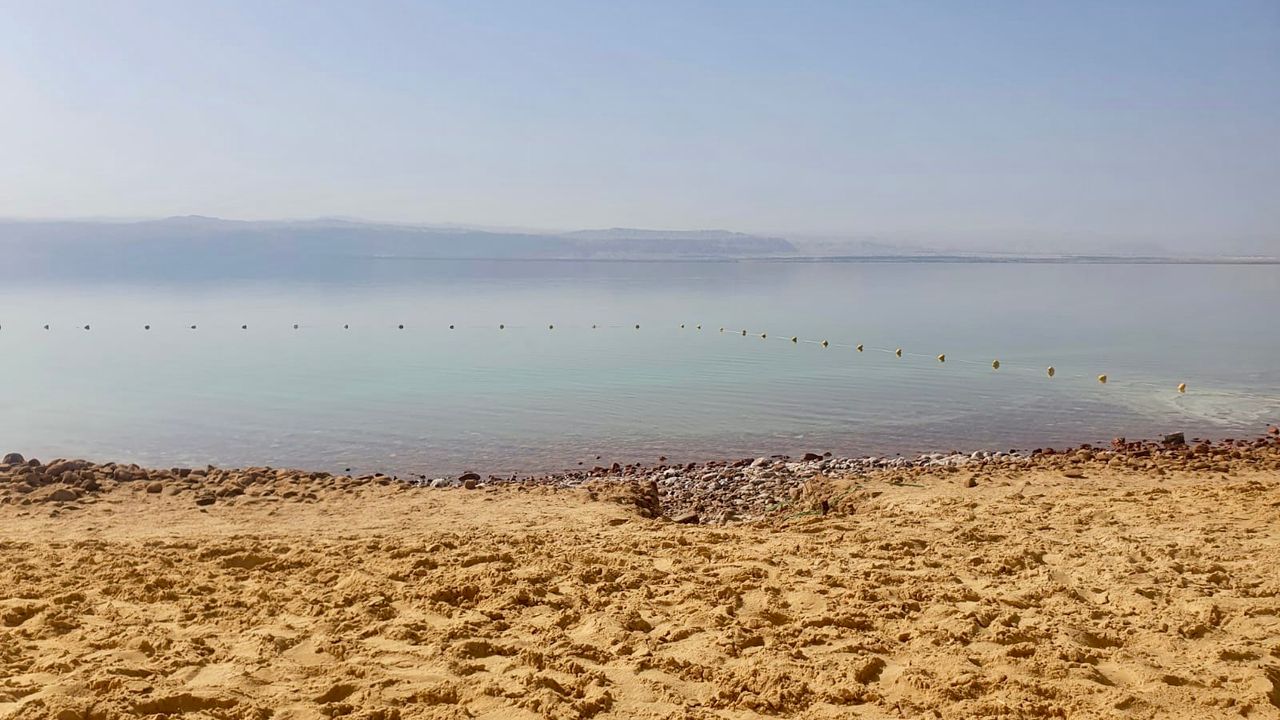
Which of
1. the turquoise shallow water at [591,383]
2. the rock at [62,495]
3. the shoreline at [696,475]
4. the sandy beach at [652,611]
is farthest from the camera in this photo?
the turquoise shallow water at [591,383]

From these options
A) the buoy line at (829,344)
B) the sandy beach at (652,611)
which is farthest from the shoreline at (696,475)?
the buoy line at (829,344)

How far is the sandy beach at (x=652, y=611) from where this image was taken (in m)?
5.16

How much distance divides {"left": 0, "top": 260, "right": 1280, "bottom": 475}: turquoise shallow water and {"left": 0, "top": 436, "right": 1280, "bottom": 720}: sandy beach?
222 inches

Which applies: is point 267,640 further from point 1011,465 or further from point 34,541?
point 1011,465

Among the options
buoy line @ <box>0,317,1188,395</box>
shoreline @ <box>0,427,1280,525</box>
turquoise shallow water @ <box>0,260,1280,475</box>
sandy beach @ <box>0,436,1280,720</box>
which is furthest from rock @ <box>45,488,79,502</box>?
buoy line @ <box>0,317,1188,395</box>

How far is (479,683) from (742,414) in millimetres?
14125

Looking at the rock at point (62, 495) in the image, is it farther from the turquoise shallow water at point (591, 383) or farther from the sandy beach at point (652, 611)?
the turquoise shallow water at point (591, 383)

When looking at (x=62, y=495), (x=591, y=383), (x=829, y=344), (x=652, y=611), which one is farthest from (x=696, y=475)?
(x=829, y=344)

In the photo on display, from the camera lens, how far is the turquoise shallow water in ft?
55.0

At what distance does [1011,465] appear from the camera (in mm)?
13719

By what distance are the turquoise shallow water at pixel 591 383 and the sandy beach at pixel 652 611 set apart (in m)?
5.64

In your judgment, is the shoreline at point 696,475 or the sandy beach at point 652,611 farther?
the shoreline at point 696,475

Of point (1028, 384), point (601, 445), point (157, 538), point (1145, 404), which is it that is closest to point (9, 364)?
point (601, 445)

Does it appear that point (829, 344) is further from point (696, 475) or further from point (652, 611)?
point (652, 611)
